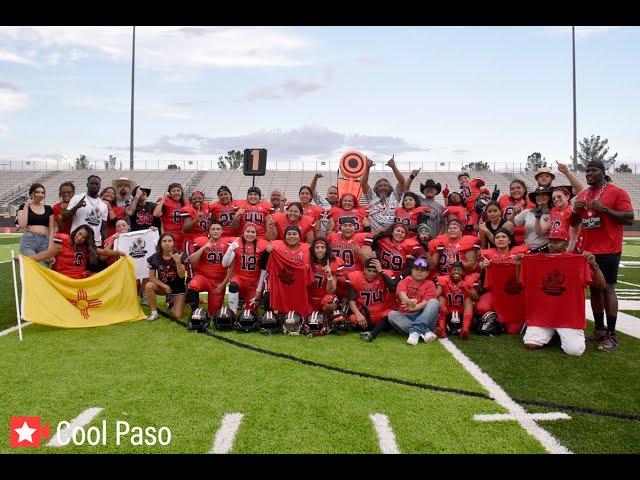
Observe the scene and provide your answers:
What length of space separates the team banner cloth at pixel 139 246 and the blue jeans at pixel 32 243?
0.88 metres

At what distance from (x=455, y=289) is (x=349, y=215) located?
1.71 meters

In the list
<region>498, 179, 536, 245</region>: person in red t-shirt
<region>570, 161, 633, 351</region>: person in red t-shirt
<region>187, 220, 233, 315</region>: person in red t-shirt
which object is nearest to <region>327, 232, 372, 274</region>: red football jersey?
<region>187, 220, 233, 315</region>: person in red t-shirt

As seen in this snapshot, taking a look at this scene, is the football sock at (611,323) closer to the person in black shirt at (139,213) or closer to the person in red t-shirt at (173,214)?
the person in red t-shirt at (173,214)

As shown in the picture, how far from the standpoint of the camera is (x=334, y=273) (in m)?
5.83

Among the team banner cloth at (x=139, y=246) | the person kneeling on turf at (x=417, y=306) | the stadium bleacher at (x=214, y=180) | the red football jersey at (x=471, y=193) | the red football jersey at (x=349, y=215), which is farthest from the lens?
the stadium bleacher at (x=214, y=180)

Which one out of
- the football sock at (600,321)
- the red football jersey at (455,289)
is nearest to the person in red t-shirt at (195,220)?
the red football jersey at (455,289)

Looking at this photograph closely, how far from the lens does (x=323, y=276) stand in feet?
19.5

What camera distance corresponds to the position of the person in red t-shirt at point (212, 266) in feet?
20.5

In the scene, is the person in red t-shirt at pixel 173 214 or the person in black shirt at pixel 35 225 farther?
the person in red t-shirt at pixel 173 214

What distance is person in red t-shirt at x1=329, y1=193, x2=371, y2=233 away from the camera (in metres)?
6.59

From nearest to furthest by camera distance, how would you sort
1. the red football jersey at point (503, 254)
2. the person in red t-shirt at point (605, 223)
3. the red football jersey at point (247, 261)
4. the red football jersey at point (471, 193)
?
the person in red t-shirt at point (605, 223) < the red football jersey at point (503, 254) < the red football jersey at point (247, 261) < the red football jersey at point (471, 193)
